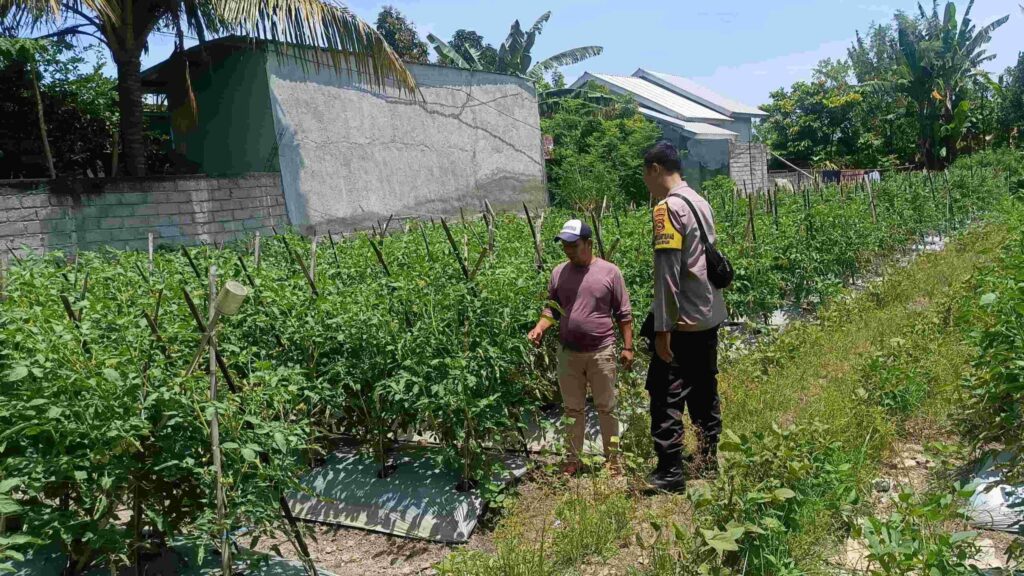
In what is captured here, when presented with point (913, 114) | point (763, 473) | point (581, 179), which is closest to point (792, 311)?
point (763, 473)

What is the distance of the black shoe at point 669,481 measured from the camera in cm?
400

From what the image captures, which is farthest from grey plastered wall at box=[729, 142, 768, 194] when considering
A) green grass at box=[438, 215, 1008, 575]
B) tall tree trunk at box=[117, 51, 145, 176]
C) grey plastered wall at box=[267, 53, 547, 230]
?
green grass at box=[438, 215, 1008, 575]

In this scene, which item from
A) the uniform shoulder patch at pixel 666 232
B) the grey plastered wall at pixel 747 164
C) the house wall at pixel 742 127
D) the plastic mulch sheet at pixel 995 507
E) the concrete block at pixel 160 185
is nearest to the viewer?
the plastic mulch sheet at pixel 995 507

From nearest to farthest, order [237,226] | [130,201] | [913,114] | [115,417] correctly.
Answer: [115,417] < [130,201] < [237,226] < [913,114]

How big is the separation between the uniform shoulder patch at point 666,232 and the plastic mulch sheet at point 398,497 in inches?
64.2

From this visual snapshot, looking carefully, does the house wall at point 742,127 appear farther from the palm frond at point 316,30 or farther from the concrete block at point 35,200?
the concrete block at point 35,200

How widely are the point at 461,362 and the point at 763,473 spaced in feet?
5.13

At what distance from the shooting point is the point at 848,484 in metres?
3.53

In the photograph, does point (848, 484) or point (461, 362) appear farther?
point (461, 362)

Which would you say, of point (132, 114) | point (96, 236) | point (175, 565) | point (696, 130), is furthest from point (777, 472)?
point (696, 130)

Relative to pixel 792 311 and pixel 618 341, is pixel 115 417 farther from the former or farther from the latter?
pixel 792 311

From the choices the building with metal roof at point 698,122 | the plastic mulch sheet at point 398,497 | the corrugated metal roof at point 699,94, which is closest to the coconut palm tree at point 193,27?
the plastic mulch sheet at point 398,497

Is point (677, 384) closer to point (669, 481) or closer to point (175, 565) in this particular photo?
point (669, 481)

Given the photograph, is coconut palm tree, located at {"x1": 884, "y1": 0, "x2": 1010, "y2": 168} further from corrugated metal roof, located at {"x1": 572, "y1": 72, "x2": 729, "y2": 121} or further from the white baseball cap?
the white baseball cap
